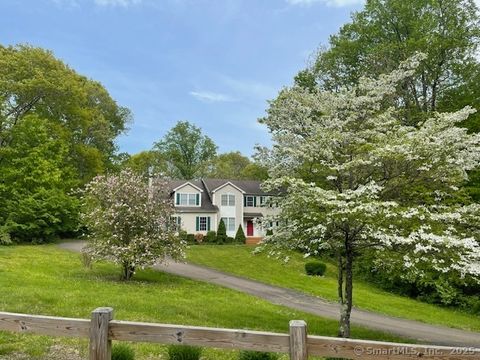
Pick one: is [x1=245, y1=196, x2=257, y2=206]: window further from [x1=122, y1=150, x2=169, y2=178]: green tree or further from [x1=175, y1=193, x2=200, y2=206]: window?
[x1=122, y1=150, x2=169, y2=178]: green tree

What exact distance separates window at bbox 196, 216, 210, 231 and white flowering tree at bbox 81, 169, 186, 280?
23538mm

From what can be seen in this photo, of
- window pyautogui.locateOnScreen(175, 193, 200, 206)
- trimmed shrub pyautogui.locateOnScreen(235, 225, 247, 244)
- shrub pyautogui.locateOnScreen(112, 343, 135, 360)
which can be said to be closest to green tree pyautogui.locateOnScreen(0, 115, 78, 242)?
window pyautogui.locateOnScreen(175, 193, 200, 206)

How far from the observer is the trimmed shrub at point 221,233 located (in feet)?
130

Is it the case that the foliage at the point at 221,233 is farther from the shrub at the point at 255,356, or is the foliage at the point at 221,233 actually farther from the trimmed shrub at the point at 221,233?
the shrub at the point at 255,356

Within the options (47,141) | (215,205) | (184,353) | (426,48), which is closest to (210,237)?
(215,205)

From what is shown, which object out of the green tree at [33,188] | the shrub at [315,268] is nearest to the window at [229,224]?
the green tree at [33,188]

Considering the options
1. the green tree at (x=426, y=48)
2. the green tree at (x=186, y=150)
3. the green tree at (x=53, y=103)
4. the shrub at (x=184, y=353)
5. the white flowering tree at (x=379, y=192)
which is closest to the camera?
the shrub at (x=184, y=353)

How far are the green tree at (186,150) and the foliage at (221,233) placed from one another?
85.3 feet

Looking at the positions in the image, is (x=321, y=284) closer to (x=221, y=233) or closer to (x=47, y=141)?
(x=221, y=233)

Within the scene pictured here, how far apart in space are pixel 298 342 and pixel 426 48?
27873 mm

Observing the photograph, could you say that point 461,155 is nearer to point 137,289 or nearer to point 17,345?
point 17,345

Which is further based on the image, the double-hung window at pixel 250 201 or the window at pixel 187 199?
the double-hung window at pixel 250 201

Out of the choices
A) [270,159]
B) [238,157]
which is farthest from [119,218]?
[238,157]

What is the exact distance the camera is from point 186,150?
220 feet
